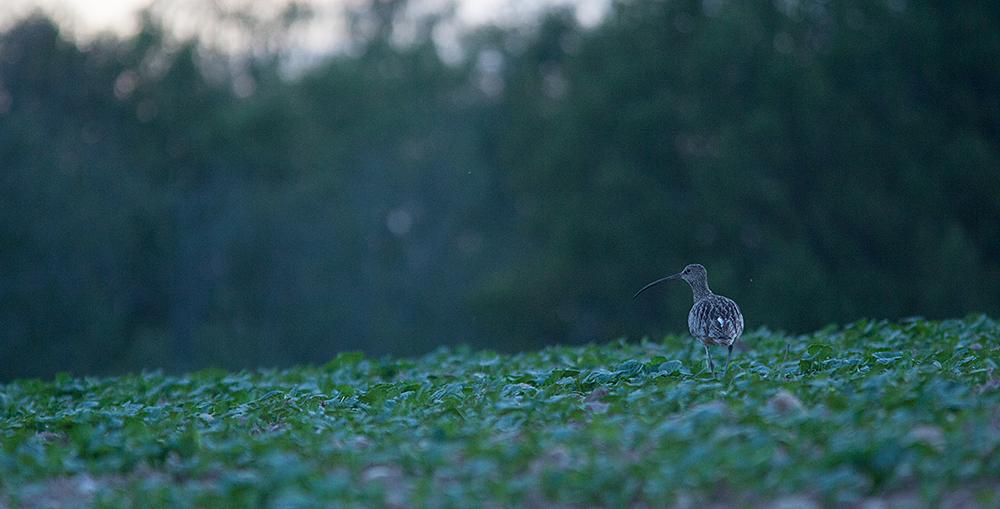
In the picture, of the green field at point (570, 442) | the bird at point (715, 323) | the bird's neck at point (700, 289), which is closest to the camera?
the green field at point (570, 442)

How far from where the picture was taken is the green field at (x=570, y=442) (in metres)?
4.15

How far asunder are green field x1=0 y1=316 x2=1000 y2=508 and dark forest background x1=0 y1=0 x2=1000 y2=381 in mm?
14649

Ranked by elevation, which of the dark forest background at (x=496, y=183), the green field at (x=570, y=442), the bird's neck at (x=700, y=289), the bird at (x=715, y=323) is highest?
the dark forest background at (x=496, y=183)

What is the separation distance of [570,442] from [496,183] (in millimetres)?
29342

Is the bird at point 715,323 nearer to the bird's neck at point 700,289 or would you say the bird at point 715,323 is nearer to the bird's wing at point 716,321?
the bird's wing at point 716,321

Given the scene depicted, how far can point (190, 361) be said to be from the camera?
27500mm

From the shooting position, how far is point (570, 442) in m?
4.81

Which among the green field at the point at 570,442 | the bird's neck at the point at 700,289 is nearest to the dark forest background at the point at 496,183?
the bird's neck at the point at 700,289

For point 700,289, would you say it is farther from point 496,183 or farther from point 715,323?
point 496,183

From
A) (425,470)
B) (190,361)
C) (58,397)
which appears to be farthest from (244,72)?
(425,470)

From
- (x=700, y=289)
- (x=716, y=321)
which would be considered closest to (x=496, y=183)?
(x=700, y=289)

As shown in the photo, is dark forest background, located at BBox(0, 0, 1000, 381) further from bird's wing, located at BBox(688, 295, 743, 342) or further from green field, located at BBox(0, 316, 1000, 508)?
green field, located at BBox(0, 316, 1000, 508)

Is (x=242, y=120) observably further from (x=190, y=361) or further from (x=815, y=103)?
(x=815, y=103)

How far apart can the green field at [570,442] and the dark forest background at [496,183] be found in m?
14.6
